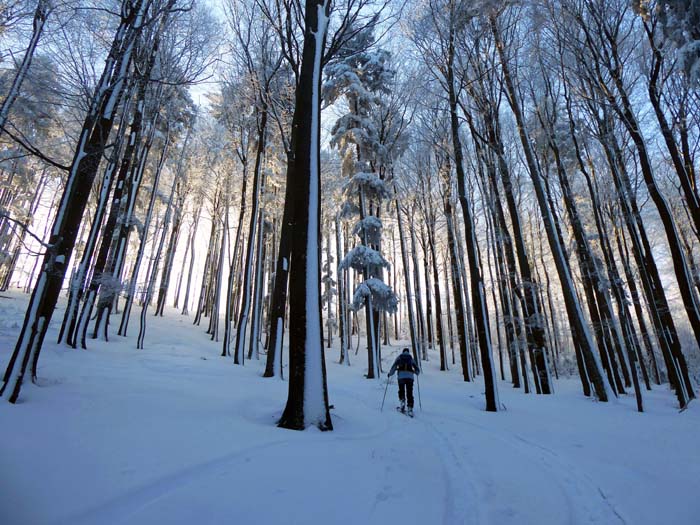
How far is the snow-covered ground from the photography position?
2.11 m

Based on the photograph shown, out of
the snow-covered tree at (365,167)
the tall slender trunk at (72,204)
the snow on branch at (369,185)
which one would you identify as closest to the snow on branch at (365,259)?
the snow-covered tree at (365,167)

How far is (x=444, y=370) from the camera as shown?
59.0ft

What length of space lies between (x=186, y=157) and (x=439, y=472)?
1874 centimetres

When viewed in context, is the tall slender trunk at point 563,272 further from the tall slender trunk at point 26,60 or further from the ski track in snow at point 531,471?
the tall slender trunk at point 26,60

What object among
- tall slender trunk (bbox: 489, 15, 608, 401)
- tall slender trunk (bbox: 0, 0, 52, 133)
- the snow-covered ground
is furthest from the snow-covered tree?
tall slender trunk (bbox: 0, 0, 52, 133)

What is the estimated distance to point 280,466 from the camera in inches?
113

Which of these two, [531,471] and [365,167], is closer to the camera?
[531,471]

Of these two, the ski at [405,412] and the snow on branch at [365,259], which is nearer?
the ski at [405,412]

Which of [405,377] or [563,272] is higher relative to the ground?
[563,272]

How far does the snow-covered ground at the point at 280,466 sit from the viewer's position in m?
2.11

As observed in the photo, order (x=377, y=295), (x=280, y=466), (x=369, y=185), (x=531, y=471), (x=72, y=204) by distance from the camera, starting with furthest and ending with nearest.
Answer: (x=369, y=185)
(x=377, y=295)
(x=72, y=204)
(x=531, y=471)
(x=280, y=466)

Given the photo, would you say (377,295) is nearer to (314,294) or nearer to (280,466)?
(314,294)

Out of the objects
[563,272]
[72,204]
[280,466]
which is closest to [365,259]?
[563,272]

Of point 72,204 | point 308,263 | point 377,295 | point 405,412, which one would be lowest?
point 405,412
